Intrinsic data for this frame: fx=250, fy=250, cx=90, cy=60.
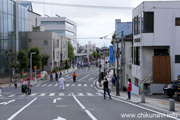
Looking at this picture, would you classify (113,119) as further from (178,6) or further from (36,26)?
(36,26)

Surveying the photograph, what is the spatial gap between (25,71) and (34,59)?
924cm

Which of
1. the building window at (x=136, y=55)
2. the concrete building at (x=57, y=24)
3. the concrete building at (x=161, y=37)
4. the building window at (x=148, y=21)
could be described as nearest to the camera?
the concrete building at (x=161, y=37)

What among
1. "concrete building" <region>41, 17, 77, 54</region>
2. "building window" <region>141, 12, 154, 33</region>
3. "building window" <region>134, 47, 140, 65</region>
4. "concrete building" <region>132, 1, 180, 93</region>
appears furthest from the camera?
"concrete building" <region>41, 17, 77, 54</region>

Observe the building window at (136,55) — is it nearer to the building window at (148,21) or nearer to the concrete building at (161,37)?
the concrete building at (161,37)

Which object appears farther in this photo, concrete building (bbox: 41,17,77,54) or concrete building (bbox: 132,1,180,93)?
concrete building (bbox: 41,17,77,54)

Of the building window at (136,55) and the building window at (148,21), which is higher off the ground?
the building window at (148,21)

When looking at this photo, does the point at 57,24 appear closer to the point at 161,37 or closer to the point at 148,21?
the point at 148,21

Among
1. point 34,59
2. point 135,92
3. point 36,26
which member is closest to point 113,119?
point 135,92

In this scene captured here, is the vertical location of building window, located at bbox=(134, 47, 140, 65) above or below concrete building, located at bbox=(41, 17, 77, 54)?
below

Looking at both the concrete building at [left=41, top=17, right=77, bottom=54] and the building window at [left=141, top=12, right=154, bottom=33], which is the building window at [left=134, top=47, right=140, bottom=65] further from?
the concrete building at [left=41, top=17, right=77, bottom=54]

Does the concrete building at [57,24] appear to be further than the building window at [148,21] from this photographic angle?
Yes

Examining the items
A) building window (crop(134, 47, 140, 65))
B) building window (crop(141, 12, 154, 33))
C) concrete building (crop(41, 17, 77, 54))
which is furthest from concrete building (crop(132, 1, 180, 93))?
concrete building (crop(41, 17, 77, 54))

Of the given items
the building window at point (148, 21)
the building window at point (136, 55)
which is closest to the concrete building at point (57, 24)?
the building window at point (136, 55)

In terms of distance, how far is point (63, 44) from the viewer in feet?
259
